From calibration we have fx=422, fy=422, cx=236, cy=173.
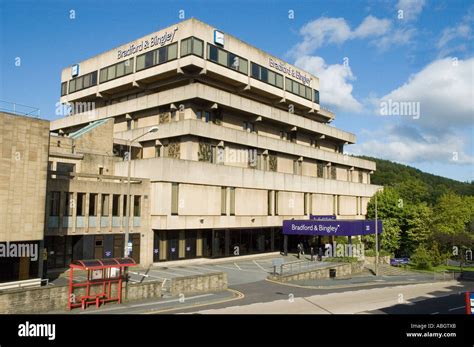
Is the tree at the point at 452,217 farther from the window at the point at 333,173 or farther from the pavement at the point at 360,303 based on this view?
the pavement at the point at 360,303

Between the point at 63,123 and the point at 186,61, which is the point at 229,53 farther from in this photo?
the point at 63,123

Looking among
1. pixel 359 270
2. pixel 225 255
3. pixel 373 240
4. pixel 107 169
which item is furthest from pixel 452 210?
pixel 107 169

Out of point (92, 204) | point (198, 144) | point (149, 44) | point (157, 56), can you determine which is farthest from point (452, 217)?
point (92, 204)

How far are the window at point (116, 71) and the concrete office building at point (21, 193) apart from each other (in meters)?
28.3

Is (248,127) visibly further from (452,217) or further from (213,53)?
(452,217)

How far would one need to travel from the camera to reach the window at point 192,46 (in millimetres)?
Result: 46281

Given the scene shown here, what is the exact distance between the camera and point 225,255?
46406mm

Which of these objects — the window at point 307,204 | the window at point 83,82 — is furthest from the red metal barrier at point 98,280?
the window at point 83,82

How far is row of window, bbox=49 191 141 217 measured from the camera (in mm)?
31953

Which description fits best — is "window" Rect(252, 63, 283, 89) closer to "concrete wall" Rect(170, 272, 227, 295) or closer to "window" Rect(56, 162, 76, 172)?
"window" Rect(56, 162, 76, 172)

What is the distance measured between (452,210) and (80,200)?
71.2m
